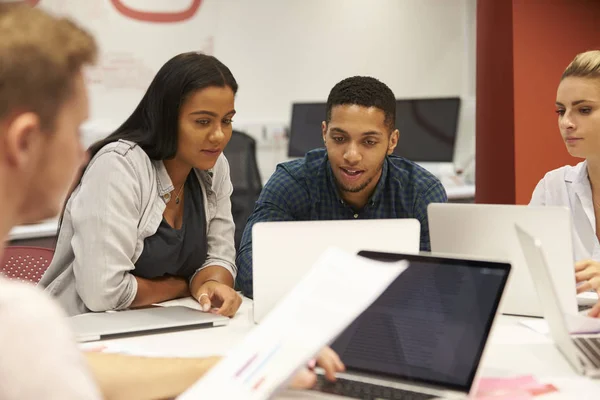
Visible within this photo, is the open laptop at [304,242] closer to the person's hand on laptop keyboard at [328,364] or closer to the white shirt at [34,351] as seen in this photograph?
the person's hand on laptop keyboard at [328,364]

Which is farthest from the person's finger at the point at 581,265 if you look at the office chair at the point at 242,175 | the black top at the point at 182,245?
the office chair at the point at 242,175

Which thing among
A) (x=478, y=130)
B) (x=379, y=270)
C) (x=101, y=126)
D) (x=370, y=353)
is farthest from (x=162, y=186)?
(x=101, y=126)

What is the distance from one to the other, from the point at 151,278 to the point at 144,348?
48cm

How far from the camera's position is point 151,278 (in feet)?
5.98

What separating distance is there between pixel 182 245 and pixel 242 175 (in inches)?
51.4

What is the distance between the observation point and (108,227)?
1.67 metres

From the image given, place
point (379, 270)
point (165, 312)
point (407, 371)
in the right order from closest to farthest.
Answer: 1. point (379, 270)
2. point (407, 371)
3. point (165, 312)

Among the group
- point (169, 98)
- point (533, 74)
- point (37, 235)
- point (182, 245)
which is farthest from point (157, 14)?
point (182, 245)

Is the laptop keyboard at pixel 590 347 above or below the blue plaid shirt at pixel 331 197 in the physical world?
below

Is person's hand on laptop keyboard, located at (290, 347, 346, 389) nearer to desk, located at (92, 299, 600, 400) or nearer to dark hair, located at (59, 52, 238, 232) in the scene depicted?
desk, located at (92, 299, 600, 400)

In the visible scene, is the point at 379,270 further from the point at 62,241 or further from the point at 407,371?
the point at 62,241

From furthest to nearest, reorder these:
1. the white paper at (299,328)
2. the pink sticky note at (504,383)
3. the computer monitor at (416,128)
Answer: the computer monitor at (416,128)
the pink sticky note at (504,383)
the white paper at (299,328)

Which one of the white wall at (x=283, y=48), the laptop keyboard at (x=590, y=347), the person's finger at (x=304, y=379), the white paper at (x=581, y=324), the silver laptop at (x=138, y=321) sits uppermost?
the white wall at (x=283, y=48)

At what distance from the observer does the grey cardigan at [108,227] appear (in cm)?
166
